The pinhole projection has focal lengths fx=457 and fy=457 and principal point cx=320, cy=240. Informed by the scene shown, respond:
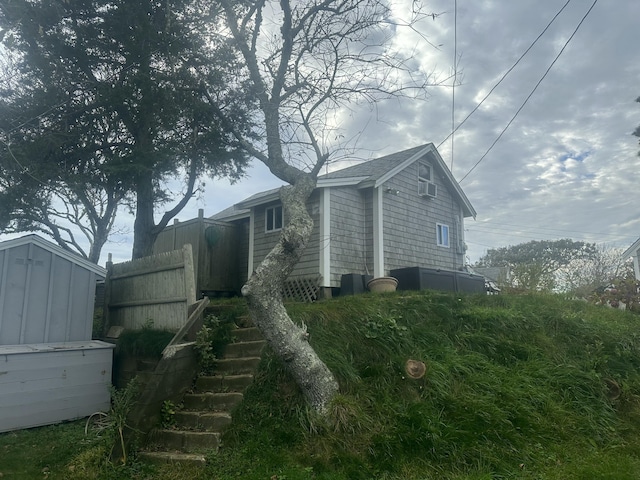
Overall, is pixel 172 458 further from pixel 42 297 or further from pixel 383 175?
pixel 383 175

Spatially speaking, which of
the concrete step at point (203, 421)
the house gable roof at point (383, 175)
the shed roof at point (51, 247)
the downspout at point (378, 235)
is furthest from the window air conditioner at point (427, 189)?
the concrete step at point (203, 421)

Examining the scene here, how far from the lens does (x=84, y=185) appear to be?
415 inches

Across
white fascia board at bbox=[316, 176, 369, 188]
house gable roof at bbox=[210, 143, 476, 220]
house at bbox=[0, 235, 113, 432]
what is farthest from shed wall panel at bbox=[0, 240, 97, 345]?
white fascia board at bbox=[316, 176, 369, 188]

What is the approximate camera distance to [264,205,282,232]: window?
12.6 meters

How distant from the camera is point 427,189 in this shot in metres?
13.9

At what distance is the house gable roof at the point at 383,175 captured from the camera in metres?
11.9

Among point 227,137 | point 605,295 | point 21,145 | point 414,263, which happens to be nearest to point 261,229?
point 227,137

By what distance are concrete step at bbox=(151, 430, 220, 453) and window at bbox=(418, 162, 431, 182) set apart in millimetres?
10761

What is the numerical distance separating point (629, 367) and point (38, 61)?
39.8ft

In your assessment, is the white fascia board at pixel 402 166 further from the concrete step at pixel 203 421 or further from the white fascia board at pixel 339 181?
the concrete step at pixel 203 421

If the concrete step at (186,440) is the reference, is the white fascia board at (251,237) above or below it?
above

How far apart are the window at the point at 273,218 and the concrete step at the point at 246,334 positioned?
6.16 metres

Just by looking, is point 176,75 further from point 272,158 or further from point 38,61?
point 272,158

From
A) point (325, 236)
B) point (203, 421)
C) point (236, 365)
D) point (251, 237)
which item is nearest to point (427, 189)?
point (325, 236)
